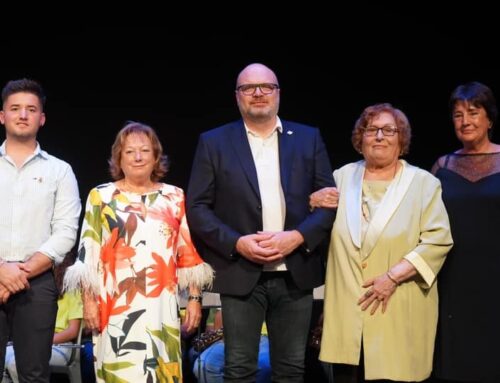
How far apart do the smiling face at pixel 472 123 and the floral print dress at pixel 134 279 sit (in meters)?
1.31

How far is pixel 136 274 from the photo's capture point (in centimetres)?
300

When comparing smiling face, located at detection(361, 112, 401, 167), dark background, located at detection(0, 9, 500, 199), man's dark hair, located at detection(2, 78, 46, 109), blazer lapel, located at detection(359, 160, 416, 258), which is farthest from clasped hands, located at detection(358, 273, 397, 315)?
dark background, located at detection(0, 9, 500, 199)

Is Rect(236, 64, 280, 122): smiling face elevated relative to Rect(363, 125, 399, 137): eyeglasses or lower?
elevated

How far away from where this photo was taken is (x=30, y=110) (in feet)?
10.6

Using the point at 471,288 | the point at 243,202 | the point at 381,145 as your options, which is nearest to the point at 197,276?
the point at 243,202

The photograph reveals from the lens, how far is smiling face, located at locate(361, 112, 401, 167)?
312cm

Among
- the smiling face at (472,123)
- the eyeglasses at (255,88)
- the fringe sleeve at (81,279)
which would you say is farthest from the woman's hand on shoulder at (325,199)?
the fringe sleeve at (81,279)

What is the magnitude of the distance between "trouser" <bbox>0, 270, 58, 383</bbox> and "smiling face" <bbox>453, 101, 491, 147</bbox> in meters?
1.95

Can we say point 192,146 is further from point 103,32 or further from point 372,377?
point 372,377

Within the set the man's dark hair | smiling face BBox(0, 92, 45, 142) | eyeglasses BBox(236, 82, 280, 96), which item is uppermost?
the man's dark hair

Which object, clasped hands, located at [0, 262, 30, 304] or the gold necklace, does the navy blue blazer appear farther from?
clasped hands, located at [0, 262, 30, 304]

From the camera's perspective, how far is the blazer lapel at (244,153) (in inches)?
120

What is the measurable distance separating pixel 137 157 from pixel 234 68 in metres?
1.69

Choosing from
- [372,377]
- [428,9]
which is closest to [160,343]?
[372,377]
